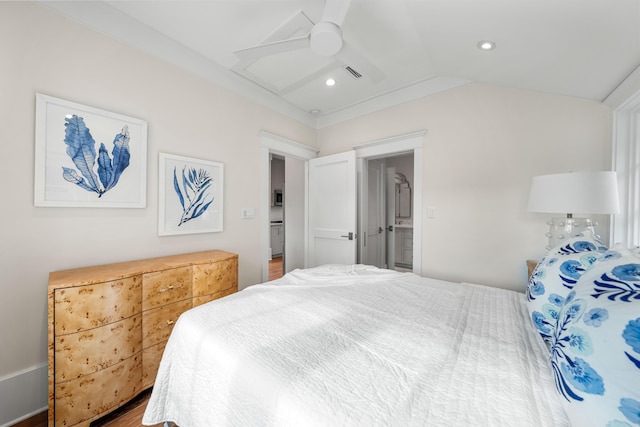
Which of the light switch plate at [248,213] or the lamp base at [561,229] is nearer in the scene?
the lamp base at [561,229]

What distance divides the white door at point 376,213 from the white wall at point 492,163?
1354 mm

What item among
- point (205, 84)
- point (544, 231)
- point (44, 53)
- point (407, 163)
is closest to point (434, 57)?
point (544, 231)

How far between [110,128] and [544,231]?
11.7 feet

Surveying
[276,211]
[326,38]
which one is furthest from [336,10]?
[276,211]

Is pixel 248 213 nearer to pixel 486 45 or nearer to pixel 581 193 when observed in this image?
pixel 486 45

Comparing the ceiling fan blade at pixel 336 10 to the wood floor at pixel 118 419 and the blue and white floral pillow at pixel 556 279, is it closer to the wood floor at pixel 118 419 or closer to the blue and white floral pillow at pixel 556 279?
the blue and white floral pillow at pixel 556 279

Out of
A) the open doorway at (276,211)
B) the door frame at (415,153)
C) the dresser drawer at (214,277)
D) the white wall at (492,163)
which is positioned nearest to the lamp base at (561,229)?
the white wall at (492,163)

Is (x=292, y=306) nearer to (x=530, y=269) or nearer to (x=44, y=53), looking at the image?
(x=530, y=269)

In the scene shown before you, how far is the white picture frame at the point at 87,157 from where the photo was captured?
1.53 metres

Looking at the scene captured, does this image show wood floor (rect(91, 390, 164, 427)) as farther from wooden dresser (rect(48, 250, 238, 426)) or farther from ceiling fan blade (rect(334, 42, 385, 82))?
ceiling fan blade (rect(334, 42, 385, 82))

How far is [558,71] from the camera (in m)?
1.75

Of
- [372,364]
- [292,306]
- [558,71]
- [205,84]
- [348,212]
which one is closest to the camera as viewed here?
[372,364]

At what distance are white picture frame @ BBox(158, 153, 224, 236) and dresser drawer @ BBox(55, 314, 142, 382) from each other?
786 millimetres

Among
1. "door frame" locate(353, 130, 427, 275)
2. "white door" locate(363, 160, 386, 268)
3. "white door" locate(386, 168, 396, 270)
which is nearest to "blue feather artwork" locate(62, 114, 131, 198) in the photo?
"door frame" locate(353, 130, 427, 275)
